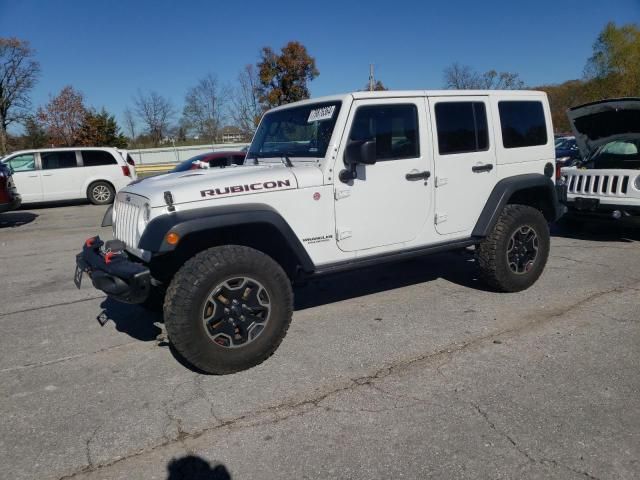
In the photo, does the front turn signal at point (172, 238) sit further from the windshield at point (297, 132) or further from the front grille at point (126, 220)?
the windshield at point (297, 132)

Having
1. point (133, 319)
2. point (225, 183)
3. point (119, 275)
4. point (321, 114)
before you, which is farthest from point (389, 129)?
point (133, 319)

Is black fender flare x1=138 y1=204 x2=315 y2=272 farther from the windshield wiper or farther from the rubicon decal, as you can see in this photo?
the windshield wiper

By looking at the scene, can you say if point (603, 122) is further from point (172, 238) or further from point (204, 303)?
point (172, 238)

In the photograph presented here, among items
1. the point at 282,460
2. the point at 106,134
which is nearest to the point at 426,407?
the point at 282,460

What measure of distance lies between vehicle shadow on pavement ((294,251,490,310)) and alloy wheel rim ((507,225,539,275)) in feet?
1.28

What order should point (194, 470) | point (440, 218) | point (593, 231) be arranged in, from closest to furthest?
1. point (194, 470)
2. point (440, 218)
3. point (593, 231)

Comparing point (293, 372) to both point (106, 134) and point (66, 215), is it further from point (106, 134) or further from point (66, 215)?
point (106, 134)

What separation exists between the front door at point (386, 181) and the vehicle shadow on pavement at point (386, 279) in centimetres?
116

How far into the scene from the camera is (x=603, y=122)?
780 centimetres

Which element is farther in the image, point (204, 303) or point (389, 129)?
point (389, 129)

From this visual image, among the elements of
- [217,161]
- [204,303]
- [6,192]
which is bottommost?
[204,303]

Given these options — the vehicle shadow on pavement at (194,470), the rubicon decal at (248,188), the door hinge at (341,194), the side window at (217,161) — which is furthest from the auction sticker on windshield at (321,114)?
the side window at (217,161)

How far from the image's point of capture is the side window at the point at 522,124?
4.73 metres

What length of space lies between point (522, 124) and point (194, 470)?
4.36 m
